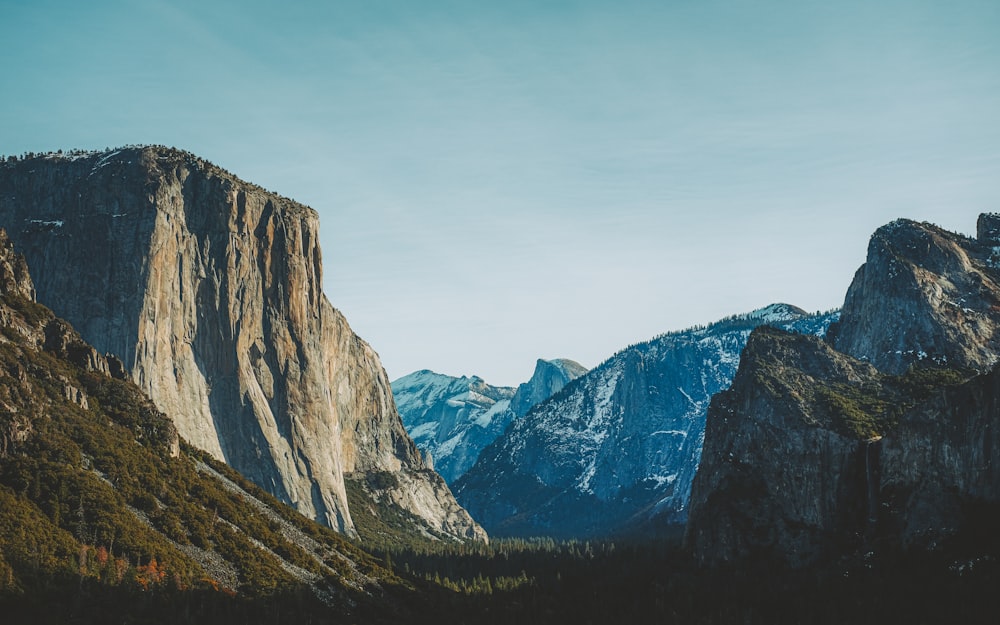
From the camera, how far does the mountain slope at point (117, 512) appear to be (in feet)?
301

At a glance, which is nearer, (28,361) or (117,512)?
(117,512)

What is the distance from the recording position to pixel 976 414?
17925 cm

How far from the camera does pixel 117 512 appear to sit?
104 metres

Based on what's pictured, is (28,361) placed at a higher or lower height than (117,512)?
higher

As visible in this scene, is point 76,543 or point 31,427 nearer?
point 76,543

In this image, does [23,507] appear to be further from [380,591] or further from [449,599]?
[449,599]

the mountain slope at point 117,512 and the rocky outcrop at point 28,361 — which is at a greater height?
the rocky outcrop at point 28,361

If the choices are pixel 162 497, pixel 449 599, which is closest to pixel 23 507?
pixel 162 497

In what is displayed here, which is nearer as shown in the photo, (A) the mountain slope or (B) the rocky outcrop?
(A) the mountain slope

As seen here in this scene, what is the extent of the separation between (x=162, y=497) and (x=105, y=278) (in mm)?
95257

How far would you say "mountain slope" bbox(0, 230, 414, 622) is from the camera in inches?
3615

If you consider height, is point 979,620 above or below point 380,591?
below

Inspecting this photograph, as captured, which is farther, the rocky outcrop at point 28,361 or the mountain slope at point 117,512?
the rocky outcrop at point 28,361

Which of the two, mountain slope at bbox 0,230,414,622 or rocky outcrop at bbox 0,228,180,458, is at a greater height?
rocky outcrop at bbox 0,228,180,458
